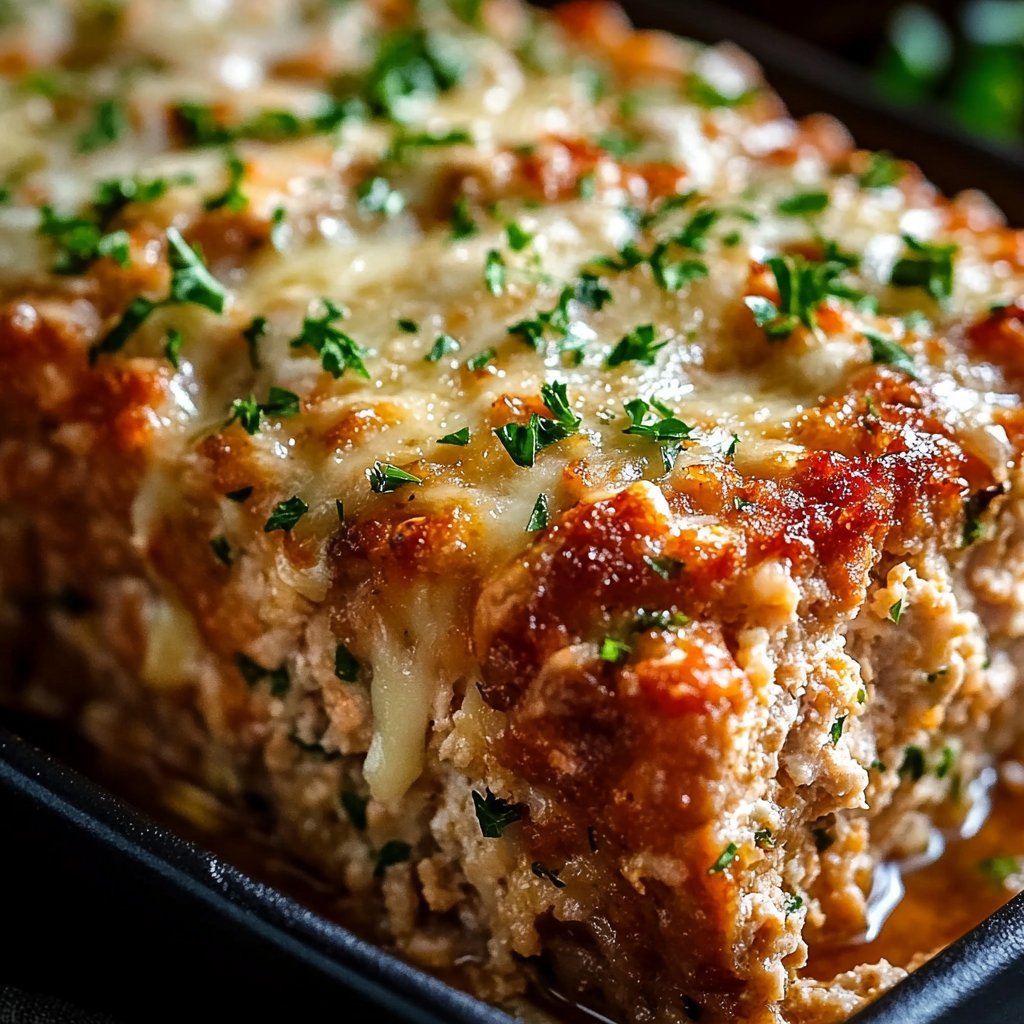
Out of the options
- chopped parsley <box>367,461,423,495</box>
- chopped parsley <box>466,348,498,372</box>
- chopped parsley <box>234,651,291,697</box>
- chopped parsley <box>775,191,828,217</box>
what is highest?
chopped parsley <box>775,191,828,217</box>

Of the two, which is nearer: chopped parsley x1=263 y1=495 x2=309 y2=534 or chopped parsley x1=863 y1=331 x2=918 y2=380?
A: chopped parsley x1=263 y1=495 x2=309 y2=534

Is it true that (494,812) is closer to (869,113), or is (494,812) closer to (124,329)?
(124,329)

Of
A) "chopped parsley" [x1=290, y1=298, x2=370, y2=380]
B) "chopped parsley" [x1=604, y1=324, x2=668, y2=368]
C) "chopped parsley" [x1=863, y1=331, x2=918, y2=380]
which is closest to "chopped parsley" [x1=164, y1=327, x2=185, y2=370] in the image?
"chopped parsley" [x1=290, y1=298, x2=370, y2=380]

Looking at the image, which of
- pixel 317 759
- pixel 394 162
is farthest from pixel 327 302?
pixel 317 759

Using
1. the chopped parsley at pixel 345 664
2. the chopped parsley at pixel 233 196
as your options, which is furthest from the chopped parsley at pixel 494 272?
the chopped parsley at pixel 345 664

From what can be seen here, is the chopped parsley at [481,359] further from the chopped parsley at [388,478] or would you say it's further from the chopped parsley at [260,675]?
the chopped parsley at [260,675]

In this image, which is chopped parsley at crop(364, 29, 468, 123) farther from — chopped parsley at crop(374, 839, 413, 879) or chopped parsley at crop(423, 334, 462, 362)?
chopped parsley at crop(374, 839, 413, 879)

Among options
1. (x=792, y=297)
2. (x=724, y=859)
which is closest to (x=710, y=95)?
(x=792, y=297)
